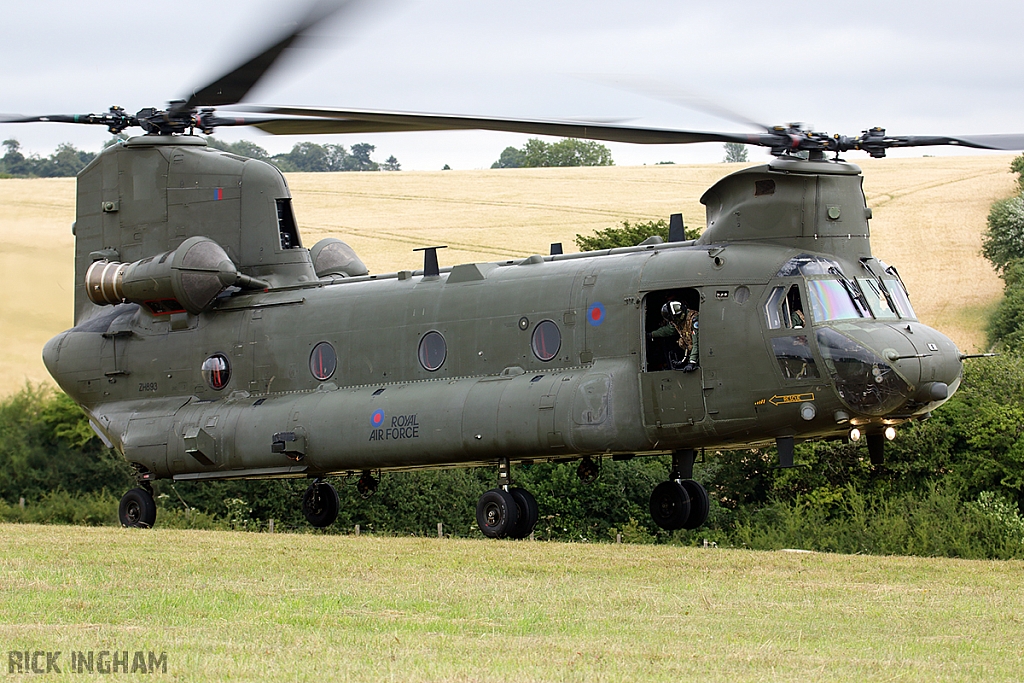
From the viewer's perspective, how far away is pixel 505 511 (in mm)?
18047

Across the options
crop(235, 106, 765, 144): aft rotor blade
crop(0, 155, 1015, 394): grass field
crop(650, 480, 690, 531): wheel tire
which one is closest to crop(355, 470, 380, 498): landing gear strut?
crop(650, 480, 690, 531): wheel tire

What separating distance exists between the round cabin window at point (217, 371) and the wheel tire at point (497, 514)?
201 inches

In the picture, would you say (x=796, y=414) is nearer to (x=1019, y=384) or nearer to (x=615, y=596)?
(x=615, y=596)

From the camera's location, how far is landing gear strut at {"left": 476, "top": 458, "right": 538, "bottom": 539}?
18062mm

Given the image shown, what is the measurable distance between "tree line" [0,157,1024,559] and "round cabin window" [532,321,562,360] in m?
17.0

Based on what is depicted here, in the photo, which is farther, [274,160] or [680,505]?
[274,160]

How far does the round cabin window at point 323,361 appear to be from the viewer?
1984 centimetres

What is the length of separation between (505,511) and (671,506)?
8.09 ft

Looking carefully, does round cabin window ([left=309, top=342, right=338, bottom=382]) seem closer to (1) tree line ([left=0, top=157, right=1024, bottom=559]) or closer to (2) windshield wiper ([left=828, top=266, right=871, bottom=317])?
(2) windshield wiper ([left=828, top=266, right=871, bottom=317])

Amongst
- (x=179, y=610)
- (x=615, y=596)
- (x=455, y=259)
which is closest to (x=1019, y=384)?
(x=455, y=259)

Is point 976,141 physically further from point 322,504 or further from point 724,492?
point 724,492

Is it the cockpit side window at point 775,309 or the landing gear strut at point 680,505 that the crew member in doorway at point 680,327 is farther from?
the landing gear strut at point 680,505

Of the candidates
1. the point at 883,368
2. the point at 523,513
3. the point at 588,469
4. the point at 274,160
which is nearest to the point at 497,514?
the point at 523,513

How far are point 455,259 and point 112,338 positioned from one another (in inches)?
1078
